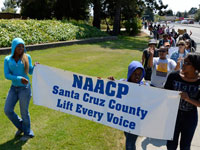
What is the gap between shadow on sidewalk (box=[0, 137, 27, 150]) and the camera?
375 centimetres

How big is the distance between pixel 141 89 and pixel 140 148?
142 cm

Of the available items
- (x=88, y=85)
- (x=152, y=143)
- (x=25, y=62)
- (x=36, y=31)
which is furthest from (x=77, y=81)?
(x=36, y=31)

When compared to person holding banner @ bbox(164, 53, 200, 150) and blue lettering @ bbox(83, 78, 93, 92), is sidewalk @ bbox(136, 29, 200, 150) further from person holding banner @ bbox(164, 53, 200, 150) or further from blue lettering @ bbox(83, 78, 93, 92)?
blue lettering @ bbox(83, 78, 93, 92)

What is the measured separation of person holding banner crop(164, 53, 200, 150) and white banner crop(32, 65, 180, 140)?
0.09m

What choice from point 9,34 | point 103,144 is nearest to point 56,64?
point 9,34

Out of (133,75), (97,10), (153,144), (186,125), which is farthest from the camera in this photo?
(97,10)

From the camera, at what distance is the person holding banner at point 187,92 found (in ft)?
9.35

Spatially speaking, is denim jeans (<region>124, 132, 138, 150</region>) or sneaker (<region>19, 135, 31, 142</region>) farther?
sneaker (<region>19, 135, 31, 142</region>)

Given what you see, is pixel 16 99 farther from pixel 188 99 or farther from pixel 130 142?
pixel 188 99

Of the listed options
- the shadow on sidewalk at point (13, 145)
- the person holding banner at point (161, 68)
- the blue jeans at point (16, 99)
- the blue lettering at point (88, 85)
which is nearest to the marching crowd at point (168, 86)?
the blue jeans at point (16, 99)

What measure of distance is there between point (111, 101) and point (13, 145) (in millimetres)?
1829

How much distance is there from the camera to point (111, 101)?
3402 mm

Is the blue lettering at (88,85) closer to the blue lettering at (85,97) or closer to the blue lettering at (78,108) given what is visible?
the blue lettering at (85,97)

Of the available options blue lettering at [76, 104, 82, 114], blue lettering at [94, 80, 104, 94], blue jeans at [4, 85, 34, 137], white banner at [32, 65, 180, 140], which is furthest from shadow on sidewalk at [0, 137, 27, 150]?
blue lettering at [94, 80, 104, 94]
